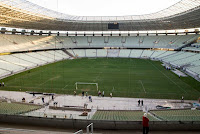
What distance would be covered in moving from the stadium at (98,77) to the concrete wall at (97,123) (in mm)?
32

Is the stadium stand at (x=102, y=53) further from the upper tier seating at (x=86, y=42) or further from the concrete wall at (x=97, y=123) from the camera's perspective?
the concrete wall at (x=97, y=123)

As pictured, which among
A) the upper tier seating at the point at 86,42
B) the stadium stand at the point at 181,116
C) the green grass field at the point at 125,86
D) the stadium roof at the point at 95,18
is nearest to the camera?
the stadium stand at the point at 181,116

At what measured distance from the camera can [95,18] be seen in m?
54.3

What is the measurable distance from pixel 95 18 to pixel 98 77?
3284 centimetres

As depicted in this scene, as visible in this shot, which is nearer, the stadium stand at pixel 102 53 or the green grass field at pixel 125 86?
the green grass field at pixel 125 86

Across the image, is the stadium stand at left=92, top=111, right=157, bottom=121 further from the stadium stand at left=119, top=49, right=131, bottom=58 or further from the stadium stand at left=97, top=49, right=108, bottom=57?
the stadium stand at left=97, top=49, right=108, bottom=57

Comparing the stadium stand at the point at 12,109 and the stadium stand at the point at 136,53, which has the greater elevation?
the stadium stand at the point at 136,53

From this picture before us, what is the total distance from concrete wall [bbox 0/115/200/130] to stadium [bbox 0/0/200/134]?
0.03 metres

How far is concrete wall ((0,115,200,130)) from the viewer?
→ 5.88 meters

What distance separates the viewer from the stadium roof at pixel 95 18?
108 feet

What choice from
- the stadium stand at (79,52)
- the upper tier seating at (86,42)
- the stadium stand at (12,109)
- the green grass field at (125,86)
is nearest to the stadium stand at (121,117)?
the stadium stand at (12,109)

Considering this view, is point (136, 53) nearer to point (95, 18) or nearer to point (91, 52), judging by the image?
point (91, 52)

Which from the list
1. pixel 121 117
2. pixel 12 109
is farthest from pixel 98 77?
pixel 121 117

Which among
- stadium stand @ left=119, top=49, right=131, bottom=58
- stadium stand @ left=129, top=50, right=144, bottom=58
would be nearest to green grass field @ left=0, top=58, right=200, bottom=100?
stadium stand @ left=129, top=50, right=144, bottom=58
